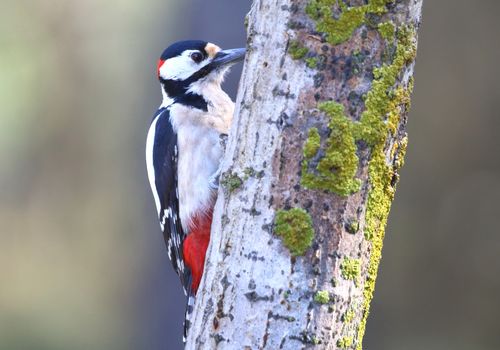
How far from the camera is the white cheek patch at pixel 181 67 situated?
4.00m

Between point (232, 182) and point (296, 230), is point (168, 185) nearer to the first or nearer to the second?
point (232, 182)

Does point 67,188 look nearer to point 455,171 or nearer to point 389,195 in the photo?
point 455,171

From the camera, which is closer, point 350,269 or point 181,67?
point 350,269

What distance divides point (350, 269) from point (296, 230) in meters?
0.17

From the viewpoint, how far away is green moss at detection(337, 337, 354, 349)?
2.38 metres

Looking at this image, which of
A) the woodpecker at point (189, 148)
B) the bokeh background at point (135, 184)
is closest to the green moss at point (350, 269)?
the woodpecker at point (189, 148)

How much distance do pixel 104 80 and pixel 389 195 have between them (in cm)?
651

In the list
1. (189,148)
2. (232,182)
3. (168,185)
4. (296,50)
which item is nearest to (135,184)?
(168,185)

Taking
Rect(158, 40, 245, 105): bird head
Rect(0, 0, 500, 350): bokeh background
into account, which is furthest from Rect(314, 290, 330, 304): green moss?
Rect(0, 0, 500, 350): bokeh background

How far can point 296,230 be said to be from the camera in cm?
236

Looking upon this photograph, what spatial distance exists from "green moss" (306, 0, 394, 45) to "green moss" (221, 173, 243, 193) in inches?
16.4

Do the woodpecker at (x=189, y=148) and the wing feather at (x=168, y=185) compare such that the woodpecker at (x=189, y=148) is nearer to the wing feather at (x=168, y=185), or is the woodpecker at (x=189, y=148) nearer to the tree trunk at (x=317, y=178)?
the wing feather at (x=168, y=185)

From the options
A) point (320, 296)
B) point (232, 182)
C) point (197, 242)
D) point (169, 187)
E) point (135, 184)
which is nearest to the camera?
point (320, 296)

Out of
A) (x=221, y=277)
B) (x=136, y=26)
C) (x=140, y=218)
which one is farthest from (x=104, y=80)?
(x=221, y=277)
